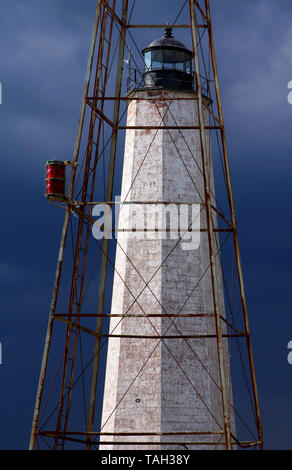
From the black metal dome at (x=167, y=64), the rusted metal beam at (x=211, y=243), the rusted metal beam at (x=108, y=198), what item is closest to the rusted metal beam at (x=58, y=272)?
the rusted metal beam at (x=108, y=198)

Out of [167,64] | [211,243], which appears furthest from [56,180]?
[167,64]

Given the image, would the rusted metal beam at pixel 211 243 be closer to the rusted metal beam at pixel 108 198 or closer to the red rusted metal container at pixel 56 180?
the rusted metal beam at pixel 108 198

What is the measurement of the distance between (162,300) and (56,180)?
21.6 feet

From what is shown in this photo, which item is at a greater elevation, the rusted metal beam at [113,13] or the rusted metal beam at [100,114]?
the rusted metal beam at [113,13]

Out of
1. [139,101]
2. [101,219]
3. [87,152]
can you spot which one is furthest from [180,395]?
[139,101]

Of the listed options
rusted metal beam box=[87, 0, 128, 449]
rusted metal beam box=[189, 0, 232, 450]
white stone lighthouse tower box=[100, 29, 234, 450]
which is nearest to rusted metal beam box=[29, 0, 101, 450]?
rusted metal beam box=[87, 0, 128, 449]

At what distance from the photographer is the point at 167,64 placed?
1459 inches

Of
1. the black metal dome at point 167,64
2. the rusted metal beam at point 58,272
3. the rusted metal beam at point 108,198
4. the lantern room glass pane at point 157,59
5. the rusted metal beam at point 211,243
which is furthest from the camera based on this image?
the lantern room glass pane at point 157,59

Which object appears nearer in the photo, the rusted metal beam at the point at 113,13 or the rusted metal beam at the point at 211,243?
the rusted metal beam at the point at 211,243

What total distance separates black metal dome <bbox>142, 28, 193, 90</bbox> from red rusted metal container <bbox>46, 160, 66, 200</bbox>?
8.49m

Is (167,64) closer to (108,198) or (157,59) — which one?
(157,59)

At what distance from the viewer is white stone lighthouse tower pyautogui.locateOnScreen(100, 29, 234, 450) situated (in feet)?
105

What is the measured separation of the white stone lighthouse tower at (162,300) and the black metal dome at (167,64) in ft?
2.70

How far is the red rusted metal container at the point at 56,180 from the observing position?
95.1 feet
